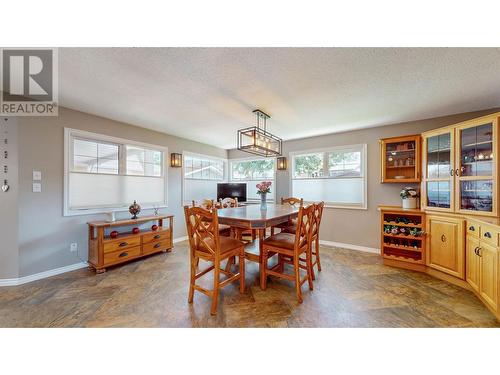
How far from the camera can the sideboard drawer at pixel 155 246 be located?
3.23m

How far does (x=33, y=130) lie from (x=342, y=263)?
478 centimetres

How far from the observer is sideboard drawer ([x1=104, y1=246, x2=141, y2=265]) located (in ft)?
9.07

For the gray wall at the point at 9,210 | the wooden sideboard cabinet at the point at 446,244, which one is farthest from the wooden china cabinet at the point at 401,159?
the gray wall at the point at 9,210

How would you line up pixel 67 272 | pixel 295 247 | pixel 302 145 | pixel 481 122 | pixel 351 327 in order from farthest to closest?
pixel 302 145, pixel 67 272, pixel 481 122, pixel 295 247, pixel 351 327

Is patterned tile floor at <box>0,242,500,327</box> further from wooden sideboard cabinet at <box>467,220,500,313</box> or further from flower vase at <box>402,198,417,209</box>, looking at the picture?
flower vase at <box>402,198,417,209</box>

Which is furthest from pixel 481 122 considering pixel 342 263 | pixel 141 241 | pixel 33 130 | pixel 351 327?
pixel 33 130

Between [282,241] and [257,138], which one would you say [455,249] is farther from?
[257,138]

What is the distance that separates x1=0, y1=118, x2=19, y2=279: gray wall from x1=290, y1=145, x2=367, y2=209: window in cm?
452

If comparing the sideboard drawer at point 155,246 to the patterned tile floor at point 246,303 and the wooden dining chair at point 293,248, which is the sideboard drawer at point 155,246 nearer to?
the patterned tile floor at point 246,303

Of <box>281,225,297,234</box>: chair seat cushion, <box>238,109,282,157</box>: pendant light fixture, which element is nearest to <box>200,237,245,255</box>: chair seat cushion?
<box>281,225,297,234</box>: chair seat cushion

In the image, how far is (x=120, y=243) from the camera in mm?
2920
